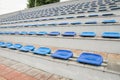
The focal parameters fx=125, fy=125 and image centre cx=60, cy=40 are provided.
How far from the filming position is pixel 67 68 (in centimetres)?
367

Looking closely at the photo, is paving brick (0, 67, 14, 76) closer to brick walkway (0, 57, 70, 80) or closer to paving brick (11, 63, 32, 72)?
brick walkway (0, 57, 70, 80)

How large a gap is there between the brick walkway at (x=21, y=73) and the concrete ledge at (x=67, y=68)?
0.16 meters

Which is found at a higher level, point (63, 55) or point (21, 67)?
point (63, 55)

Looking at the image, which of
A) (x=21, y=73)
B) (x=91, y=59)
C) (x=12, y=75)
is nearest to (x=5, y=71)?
(x=12, y=75)

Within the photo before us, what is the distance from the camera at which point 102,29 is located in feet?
20.9

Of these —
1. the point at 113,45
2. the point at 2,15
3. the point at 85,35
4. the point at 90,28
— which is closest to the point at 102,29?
the point at 90,28

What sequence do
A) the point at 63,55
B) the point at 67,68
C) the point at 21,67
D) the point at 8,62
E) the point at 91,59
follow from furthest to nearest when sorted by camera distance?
the point at 8,62 → the point at 21,67 → the point at 63,55 → the point at 67,68 → the point at 91,59

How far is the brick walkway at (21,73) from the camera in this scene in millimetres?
3843

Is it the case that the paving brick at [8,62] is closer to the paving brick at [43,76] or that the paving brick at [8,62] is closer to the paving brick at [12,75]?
the paving brick at [12,75]

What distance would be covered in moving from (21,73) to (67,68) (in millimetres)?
1624

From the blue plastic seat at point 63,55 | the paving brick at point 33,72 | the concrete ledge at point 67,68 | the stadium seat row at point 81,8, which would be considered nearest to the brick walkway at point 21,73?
the paving brick at point 33,72

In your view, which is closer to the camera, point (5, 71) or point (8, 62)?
point (5, 71)

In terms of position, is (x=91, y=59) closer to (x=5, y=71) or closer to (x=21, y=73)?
(x=21, y=73)

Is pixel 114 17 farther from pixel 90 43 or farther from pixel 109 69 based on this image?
pixel 109 69
